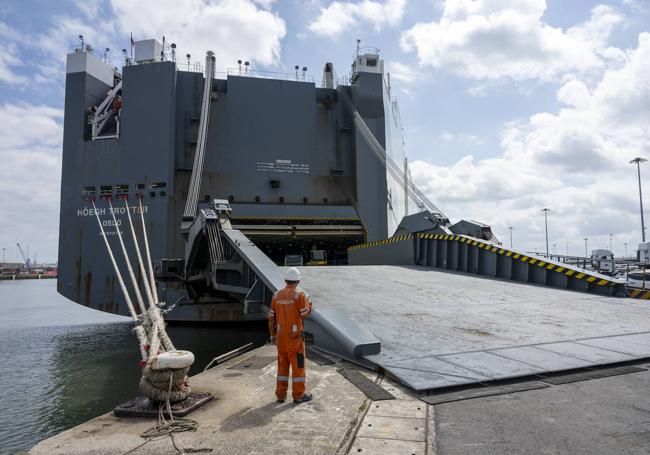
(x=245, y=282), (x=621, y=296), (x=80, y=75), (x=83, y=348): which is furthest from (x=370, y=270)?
(x=80, y=75)

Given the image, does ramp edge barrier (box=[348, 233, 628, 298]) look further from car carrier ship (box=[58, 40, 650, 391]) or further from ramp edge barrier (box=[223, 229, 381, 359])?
ramp edge barrier (box=[223, 229, 381, 359])

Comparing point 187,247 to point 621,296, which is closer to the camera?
point 621,296

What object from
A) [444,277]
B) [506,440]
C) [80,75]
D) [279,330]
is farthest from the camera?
[80,75]

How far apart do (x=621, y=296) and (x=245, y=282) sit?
8034 mm

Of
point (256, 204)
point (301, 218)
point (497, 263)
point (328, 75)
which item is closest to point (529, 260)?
point (497, 263)

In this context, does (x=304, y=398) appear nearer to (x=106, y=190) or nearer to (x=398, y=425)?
(x=398, y=425)

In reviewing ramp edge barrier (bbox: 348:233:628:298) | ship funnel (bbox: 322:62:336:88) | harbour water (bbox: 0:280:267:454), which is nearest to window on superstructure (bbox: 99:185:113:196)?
harbour water (bbox: 0:280:267:454)

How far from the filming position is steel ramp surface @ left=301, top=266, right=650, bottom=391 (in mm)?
4480

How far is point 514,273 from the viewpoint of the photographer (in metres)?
11.1

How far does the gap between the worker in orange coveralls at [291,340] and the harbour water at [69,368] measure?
165 inches

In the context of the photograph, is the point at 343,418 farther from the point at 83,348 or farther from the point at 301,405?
the point at 83,348

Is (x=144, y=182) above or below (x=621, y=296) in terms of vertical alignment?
above

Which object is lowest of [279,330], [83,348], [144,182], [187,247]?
[83,348]

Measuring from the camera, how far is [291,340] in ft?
12.7
